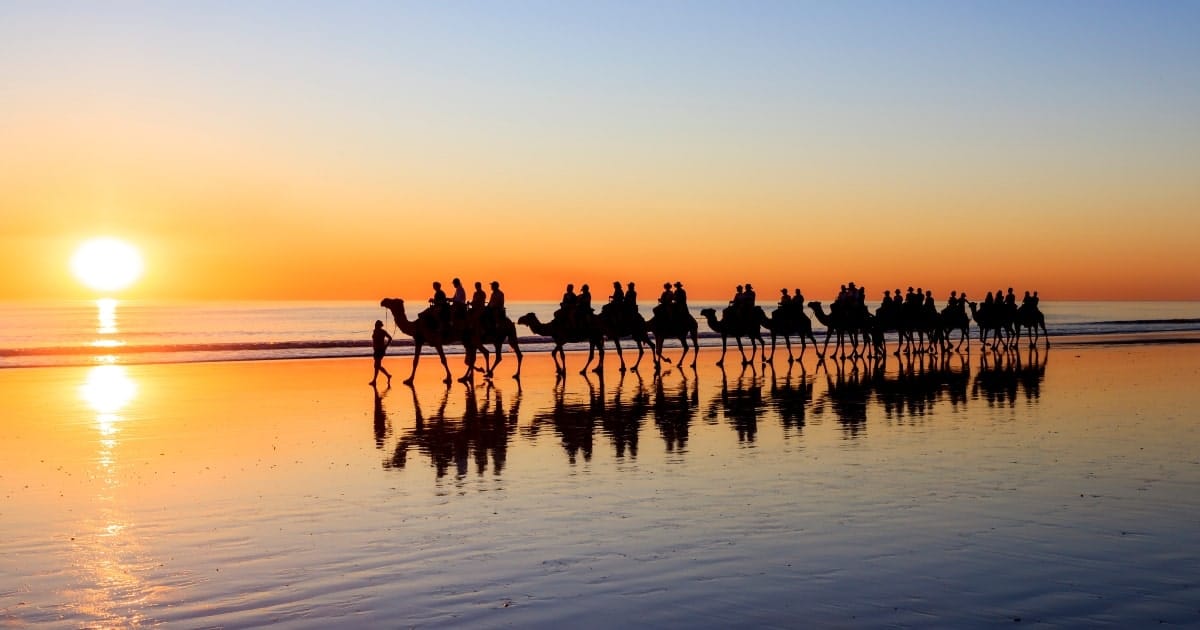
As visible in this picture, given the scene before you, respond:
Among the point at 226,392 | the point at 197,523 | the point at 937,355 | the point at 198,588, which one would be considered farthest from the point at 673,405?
the point at 937,355

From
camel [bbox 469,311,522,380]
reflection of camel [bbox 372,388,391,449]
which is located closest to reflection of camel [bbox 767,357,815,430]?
reflection of camel [bbox 372,388,391,449]

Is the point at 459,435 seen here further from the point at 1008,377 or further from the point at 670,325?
the point at 670,325

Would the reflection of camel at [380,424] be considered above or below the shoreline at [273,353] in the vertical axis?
below

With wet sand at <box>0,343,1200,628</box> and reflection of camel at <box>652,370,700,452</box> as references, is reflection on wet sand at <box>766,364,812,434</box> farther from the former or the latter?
reflection of camel at <box>652,370,700,452</box>

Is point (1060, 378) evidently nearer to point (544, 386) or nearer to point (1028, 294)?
point (544, 386)

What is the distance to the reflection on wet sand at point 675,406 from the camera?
1609 centimetres

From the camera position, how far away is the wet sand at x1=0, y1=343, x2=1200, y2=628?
25.1 feet

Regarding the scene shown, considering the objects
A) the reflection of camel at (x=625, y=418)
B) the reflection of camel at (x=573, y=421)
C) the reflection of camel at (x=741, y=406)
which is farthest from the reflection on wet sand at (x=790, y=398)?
the reflection of camel at (x=573, y=421)

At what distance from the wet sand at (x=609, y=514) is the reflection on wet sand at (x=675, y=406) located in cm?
13

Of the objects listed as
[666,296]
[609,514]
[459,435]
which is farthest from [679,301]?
[609,514]

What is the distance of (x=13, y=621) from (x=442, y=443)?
8.95 meters

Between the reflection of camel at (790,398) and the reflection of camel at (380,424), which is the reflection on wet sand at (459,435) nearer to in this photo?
the reflection of camel at (380,424)

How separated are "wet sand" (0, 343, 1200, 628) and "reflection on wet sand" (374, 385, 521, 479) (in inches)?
3.5

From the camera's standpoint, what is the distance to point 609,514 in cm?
1073
